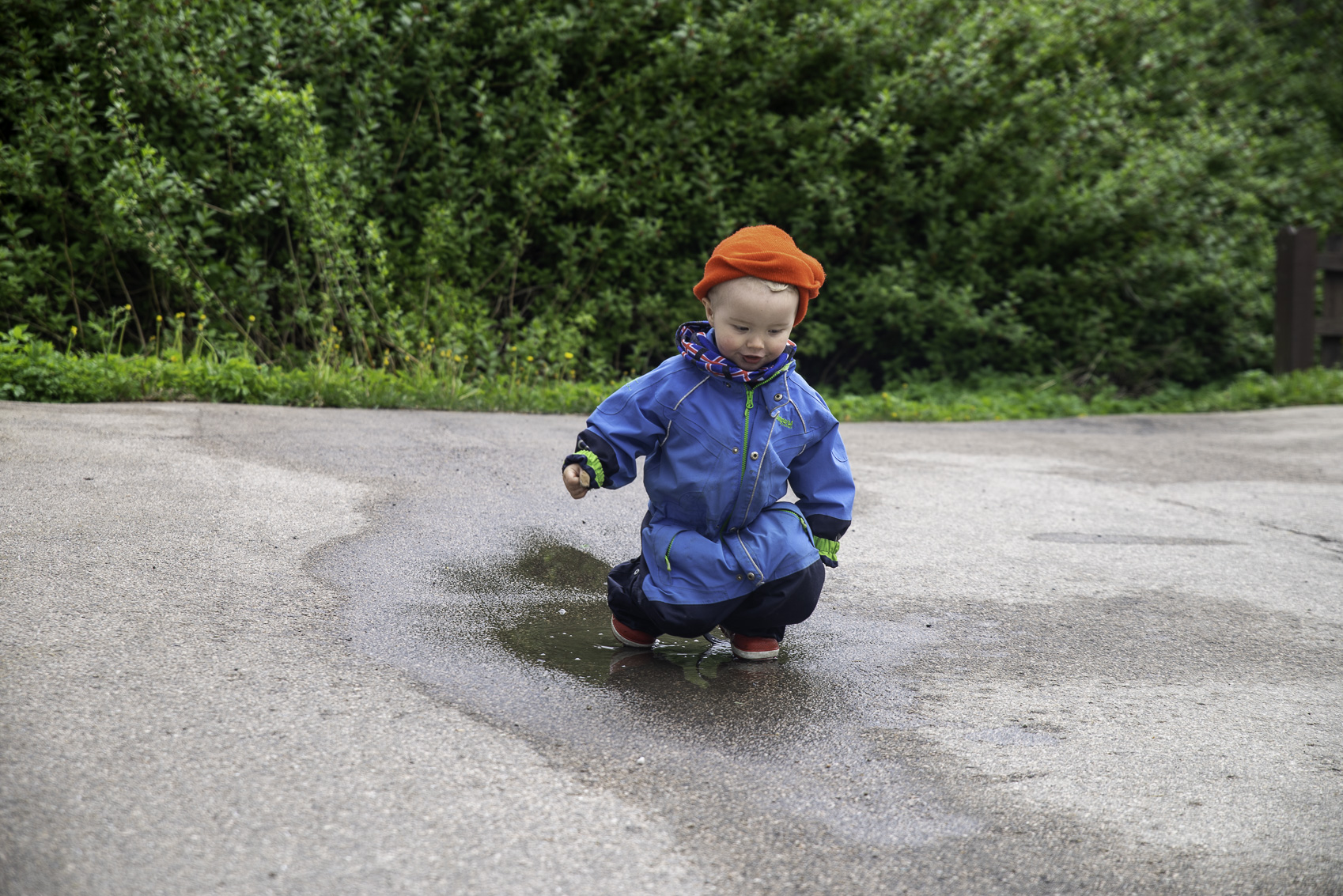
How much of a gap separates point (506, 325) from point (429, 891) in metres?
7.31

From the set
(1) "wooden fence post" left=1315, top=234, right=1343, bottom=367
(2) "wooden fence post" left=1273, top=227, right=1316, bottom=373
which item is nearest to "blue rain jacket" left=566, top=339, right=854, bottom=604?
(2) "wooden fence post" left=1273, top=227, right=1316, bottom=373

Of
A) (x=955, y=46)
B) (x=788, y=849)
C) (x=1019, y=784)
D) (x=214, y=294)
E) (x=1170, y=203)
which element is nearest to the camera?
(x=788, y=849)

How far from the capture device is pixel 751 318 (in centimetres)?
289

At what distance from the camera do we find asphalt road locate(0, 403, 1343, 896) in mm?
1999

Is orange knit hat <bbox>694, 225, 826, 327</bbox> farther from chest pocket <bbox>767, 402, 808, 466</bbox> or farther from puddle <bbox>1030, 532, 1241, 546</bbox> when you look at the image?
puddle <bbox>1030, 532, 1241, 546</bbox>

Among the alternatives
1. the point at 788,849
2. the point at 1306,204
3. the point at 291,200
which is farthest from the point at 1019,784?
the point at 1306,204

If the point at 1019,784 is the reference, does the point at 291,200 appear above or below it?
above

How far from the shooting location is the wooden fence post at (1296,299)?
10914 millimetres

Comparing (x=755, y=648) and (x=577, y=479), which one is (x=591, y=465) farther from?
(x=755, y=648)

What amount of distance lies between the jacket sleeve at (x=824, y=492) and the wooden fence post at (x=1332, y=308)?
1010cm

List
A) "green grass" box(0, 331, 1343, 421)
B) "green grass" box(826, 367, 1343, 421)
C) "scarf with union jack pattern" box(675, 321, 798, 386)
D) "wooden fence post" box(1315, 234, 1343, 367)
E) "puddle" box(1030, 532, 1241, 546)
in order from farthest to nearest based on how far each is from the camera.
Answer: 1. "wooden fence post" box(1315, 234, 1343, 367)
2. "green grass" box(826, 367, 1343, 421)
3. "green grass" box(0, 331, 1343, 421)
4. "puddle" box(1030, 532, 1241, 546)
5. "scarf with union jack pattern" box(675, 321, 798, 386)

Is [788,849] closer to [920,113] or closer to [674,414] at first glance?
[674,414]

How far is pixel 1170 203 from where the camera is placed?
35.5 feet

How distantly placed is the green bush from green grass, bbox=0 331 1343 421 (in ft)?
1.05
